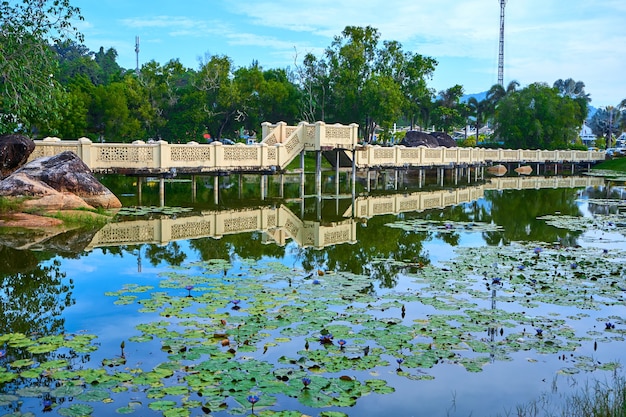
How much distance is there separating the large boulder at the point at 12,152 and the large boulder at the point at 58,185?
0.62 meters

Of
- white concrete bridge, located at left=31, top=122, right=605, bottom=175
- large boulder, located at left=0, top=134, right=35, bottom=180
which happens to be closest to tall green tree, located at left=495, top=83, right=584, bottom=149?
white concrete bridge, located at left=31, top=122, right=605, bottom=175

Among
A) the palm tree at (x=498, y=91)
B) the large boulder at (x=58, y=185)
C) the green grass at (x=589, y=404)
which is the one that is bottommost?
the green grass at (x=589, y=404)

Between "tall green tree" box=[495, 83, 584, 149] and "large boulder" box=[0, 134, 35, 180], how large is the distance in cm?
4841

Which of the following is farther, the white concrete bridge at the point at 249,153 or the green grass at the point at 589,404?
the white concrete bridge at the point at 249,153

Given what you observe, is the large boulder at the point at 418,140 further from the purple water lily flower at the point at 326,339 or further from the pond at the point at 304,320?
the purple water lily flower at the point at 326,339

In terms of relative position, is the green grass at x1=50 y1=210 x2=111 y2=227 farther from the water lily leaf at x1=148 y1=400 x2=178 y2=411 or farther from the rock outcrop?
the rock outcrop

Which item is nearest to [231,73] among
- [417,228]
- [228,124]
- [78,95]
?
[228,124]

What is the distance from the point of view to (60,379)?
5.86 metres

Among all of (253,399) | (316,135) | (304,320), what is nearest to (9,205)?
(304,320)

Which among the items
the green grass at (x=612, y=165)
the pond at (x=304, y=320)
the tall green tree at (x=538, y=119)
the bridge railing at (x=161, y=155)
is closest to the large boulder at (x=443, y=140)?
the tall green tree at (x=538, y=119)

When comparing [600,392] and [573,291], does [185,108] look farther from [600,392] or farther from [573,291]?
[600,392]

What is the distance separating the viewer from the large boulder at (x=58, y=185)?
1614 centimetres

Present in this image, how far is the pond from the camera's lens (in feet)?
18.8

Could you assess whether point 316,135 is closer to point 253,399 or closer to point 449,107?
point 253,399
